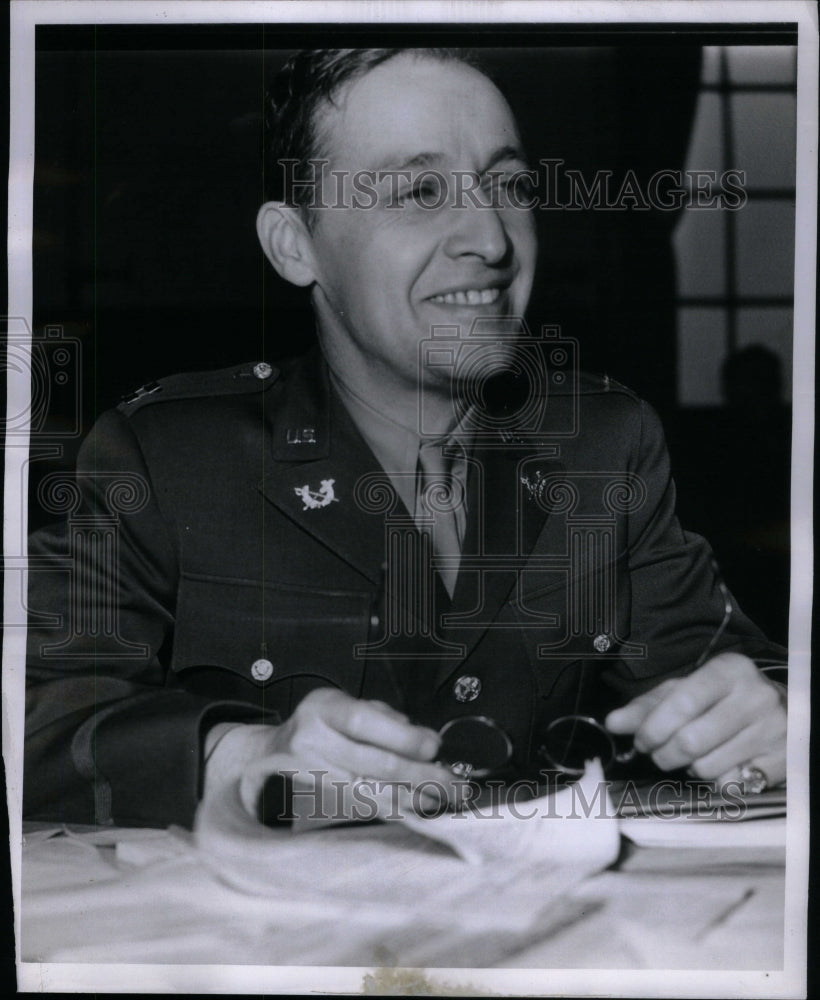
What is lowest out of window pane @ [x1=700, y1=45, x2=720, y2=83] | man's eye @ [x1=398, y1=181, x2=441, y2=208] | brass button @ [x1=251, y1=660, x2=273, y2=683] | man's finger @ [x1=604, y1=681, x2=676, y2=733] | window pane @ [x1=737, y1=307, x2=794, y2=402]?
man's finger @ [x1=604, y1=681, x2=676, y2=733]

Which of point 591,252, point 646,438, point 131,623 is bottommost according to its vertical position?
point 131,623

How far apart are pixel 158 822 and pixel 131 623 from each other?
51 centimetres

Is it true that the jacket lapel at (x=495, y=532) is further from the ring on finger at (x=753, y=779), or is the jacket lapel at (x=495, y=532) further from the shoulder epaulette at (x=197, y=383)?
the ring on finger at (x=753, y=779)

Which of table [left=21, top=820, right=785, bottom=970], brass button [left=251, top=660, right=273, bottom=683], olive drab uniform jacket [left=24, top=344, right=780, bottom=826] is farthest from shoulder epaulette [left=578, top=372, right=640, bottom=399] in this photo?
table [left=21, top=820, right=785, bottom=970]

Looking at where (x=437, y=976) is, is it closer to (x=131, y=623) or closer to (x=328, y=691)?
(x=328, y=691)

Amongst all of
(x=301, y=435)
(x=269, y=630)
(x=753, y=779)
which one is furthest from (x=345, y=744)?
(x=753, y=779)

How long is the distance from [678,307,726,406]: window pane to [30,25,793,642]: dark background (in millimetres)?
33

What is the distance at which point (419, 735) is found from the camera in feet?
11.8

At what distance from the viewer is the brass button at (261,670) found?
3605 millimetres

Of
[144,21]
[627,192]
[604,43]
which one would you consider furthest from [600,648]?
[144,21]

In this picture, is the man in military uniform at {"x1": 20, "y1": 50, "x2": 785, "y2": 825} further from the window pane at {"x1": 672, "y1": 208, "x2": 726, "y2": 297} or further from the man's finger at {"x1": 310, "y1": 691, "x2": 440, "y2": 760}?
the window pane at {"x1": 672, "y1": 208, "x2": 726, "y2": 297}

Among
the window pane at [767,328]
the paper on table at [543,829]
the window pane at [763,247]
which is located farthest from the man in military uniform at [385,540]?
the window pane at [763,247]

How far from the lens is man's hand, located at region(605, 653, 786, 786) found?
364 centimetres

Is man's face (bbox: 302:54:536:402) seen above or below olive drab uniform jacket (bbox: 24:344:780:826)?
above
